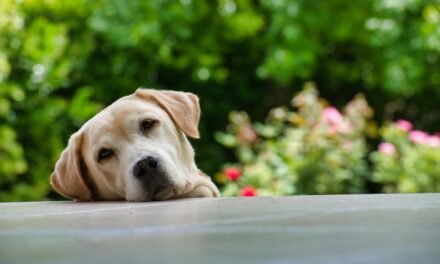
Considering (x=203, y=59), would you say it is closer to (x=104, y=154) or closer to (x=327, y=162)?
(x=327, y=162)

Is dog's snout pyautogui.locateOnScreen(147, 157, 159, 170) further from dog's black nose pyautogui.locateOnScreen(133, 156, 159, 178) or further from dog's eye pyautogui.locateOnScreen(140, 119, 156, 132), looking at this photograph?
dog's eye pyautogui.locateOnScreen(140, 119, 156, 132)

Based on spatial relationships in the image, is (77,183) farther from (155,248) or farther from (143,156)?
(155,248)

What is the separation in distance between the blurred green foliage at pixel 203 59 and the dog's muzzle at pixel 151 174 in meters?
5.08

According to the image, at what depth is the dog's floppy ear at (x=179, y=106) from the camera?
3871 millimetres

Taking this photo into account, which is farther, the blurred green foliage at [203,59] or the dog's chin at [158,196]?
the blurred green foliage at [203,59]

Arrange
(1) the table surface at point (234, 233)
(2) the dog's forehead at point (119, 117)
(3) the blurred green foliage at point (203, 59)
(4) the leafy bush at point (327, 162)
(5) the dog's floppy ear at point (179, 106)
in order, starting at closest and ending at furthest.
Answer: (1) the table surface at point (234, 233)
(2) the dog's forehead at point (119, 117)
(5) the dog's floppy ear at point (179, 106)
(4) the leafy bush at point (327, 162)
(3) the blurred green foliage at point (203, 59)

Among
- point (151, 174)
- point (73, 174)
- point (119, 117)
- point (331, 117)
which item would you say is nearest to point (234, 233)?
point (151, 174)

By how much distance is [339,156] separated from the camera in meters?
8.49

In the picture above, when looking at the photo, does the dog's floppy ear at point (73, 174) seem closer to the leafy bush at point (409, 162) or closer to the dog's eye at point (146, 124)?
the dog's eye at point (146, 124)

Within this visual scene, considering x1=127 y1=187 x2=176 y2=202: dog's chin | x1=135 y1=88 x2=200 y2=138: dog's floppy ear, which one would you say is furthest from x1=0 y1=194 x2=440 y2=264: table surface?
x1=135 y1=88 x2=200 y2=138: dog's floppy ear

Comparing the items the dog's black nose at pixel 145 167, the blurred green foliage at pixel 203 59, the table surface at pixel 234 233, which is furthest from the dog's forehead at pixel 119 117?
the blurred green foliage at pixel 203 59

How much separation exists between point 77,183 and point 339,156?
16.5ft

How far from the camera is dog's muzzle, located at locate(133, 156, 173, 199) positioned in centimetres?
350

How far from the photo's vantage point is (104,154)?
370 cm
